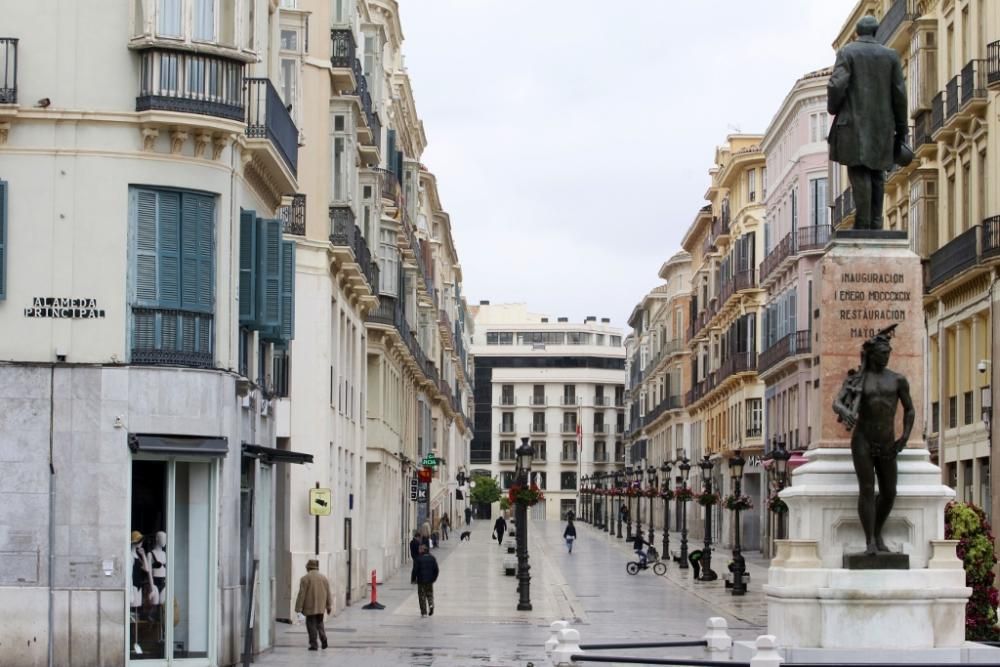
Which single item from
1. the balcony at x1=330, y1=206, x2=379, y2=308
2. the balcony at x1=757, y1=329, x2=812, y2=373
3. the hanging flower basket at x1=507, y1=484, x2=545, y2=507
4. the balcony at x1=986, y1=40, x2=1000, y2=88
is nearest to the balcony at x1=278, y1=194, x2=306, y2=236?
the balcony at x1=330, y1=206, x2=379, y2=308

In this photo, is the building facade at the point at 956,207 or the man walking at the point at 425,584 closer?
Answer: the man walking at the point at 425,584

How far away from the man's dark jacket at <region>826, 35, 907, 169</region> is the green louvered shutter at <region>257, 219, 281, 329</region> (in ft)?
37.4

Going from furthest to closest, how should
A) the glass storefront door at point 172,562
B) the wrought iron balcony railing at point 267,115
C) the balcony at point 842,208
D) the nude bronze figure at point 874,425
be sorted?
the balcony at point 842,208 < the wrought iron balcony railing at point 267,115 < the glass storefront door at point 172,562 < the nude bronze figure at point 874,425

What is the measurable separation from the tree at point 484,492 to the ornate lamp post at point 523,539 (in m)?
137

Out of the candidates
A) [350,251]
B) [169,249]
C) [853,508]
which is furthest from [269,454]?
[853,508]

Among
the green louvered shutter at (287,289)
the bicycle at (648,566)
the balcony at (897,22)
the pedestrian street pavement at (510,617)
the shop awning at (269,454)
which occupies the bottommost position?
the pedestrian street pavement at (510,617)

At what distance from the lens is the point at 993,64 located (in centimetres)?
4528

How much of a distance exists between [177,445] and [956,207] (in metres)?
27.5

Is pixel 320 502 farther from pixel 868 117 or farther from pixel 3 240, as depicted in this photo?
pixel 868 117

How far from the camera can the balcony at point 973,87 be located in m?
46.2

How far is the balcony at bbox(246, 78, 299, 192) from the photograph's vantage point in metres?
30.2

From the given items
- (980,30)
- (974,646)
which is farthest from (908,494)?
(980,30)

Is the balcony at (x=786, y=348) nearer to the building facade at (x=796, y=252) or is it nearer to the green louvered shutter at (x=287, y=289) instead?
the building facade at (x=796, y=252)

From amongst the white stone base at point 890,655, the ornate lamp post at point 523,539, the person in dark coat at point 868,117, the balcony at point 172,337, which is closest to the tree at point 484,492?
the ornate lamp post at point 523,539
